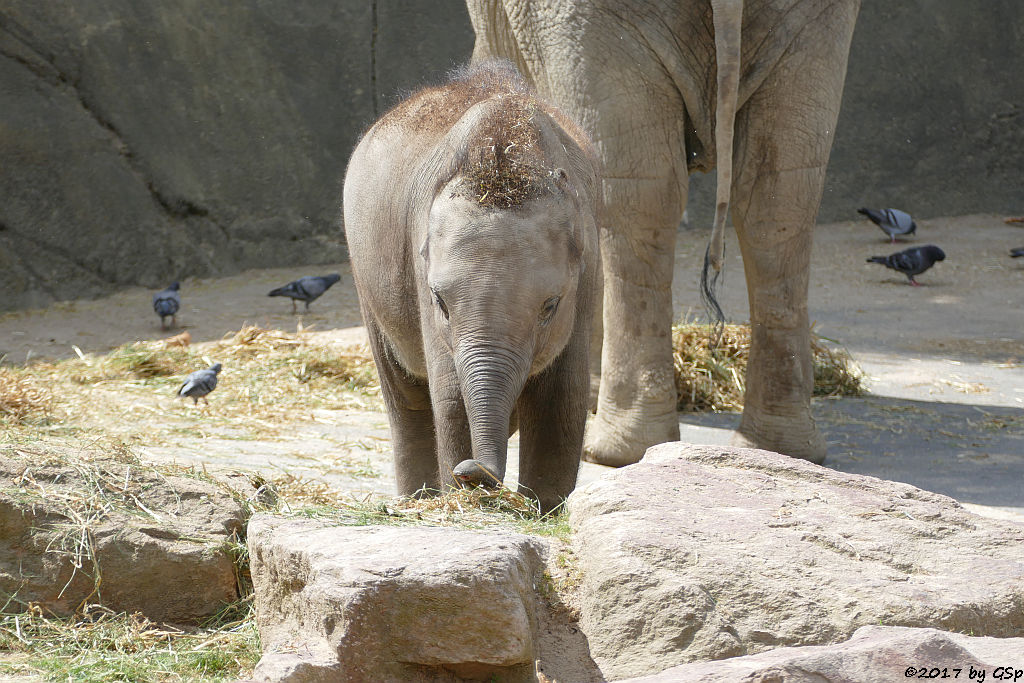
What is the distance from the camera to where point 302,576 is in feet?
8.67

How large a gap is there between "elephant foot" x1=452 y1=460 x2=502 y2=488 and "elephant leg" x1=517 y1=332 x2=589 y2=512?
514 millimetres

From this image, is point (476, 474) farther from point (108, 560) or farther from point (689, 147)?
point (689, 147)

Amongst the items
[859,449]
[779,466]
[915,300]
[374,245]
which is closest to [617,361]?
[859,449]

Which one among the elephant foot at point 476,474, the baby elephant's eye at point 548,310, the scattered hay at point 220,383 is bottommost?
the scattered hay at point 220,383

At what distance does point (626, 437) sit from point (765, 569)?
2575mm

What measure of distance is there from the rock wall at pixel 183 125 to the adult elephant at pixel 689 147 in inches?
241

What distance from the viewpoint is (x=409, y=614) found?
2484mm

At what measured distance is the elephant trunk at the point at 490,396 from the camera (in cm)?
319

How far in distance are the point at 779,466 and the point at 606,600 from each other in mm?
852

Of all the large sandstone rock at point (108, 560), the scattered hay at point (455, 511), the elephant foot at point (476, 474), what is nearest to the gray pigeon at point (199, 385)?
the scattered hay at point (455, 511)

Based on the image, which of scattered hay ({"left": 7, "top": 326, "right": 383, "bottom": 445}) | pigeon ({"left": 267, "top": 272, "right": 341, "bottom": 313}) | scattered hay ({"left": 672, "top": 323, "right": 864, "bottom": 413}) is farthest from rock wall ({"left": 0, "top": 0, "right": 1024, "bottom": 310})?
scattered hay ({"left": 672, "top": 323, "right": 864, "bottom": 413})

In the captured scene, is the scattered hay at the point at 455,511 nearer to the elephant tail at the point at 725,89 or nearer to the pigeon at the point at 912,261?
the elephant tail at the point at 725,89

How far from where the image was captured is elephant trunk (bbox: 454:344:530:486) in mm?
3191

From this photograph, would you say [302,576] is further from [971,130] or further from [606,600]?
[971,130]
